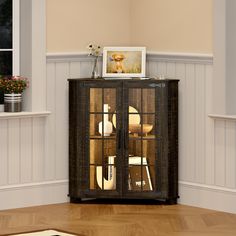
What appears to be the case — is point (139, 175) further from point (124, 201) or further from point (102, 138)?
point (102, 138)

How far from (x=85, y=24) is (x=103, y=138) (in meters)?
1.06

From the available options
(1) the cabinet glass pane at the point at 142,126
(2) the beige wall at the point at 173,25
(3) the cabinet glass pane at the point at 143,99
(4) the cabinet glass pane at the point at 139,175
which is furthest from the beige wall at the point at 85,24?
(4) the cabinet glass pane at the point at 139,175

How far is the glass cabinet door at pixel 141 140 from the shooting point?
706 centimetres

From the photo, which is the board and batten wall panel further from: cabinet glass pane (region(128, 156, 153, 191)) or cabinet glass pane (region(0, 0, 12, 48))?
cabinet glass pane (region(0, 0, 12, 48))

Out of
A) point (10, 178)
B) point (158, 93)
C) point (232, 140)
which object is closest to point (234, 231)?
point (232, 140)

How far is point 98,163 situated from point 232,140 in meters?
1.21

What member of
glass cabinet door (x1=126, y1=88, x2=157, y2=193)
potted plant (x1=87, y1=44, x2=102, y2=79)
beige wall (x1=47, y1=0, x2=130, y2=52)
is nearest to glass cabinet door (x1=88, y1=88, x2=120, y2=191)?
glass cabinet door (x1=126, y1=88, x2=157, y2=193)

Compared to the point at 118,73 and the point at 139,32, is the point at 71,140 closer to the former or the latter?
the point at 118,73

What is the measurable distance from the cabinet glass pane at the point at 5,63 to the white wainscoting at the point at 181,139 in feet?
1.13

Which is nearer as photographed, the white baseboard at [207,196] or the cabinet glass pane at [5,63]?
the white baseboard at [207,196]

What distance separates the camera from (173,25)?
720 cm

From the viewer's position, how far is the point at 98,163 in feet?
23.5

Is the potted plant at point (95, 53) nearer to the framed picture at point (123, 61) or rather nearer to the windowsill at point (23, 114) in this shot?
the framed picture at point (123, 61)

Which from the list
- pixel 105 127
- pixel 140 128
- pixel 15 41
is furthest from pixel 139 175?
pixel 15 41
